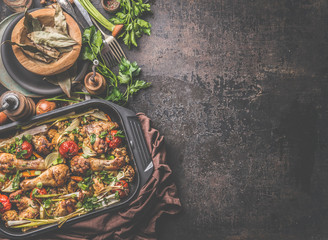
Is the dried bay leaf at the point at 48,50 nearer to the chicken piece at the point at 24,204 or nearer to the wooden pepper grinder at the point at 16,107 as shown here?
the wooden pepper grinder at the point at 16,107

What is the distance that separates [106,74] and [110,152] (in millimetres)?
802

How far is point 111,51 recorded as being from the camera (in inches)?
102

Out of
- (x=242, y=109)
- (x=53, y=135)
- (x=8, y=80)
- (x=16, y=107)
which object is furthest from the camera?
(x=242, y=109)

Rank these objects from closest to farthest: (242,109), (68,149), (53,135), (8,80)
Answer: (68,149), (53,135), (8,80), (242,109)

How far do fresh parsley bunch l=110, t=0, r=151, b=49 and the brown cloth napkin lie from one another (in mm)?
823

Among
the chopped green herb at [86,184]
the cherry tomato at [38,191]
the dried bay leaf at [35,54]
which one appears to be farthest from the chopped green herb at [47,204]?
the dried bay leaf at [35,54]

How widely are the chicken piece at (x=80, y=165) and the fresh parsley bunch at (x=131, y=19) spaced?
48.9 inches

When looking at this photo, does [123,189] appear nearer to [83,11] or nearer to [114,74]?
[114,74]

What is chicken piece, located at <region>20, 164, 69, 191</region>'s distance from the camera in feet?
7.39

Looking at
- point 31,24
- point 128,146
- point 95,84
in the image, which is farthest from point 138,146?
point 31,24

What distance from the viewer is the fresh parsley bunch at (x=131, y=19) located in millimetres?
2586

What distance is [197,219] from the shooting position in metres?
2.62

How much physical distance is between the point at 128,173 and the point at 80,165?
433 mm

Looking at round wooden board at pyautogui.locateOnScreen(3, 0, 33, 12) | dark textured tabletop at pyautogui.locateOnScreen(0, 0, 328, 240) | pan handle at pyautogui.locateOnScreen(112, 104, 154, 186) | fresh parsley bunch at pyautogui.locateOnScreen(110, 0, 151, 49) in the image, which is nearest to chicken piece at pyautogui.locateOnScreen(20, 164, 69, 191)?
pan handle at pyautogui.locateOnScreen(112, 104, 154, 186)
